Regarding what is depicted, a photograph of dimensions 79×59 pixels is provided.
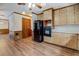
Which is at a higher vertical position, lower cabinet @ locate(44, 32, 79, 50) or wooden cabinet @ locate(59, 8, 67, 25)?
wooden cabinet @ locate(59, 8, 67, 25)

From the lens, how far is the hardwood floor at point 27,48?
224cm

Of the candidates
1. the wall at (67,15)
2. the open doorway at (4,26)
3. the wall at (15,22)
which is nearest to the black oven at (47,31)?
the wall at (67,15)

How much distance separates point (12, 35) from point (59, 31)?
791 millimetres

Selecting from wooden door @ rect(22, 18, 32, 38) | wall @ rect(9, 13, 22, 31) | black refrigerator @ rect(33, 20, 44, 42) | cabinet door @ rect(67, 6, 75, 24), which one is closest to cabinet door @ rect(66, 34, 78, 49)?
cabinet door @ rect(67, 6, 75, 24)

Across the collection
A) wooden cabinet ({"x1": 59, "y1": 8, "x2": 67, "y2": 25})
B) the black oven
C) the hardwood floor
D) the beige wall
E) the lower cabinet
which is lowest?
the hardwood floor

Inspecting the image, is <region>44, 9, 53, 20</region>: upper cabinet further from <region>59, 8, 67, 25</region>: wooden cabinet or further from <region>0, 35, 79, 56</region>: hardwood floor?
<region>0, 35, 79, 56</region>: hardwood floor

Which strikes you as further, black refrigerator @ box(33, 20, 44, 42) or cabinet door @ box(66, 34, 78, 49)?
black refrigerator @ box(33, 20, 44, 42)

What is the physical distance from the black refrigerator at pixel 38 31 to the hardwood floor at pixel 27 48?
79 mm

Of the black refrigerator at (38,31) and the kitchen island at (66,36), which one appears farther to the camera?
the black refrigerator at (38,31)

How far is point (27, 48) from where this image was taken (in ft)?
7.47

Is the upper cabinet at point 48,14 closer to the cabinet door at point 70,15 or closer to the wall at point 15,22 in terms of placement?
the cabinet door at point 70,15

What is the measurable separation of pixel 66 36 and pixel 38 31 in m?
0.48

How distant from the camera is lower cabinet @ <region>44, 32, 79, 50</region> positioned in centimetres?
219

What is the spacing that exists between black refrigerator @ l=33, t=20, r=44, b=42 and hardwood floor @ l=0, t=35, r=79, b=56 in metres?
0.08
